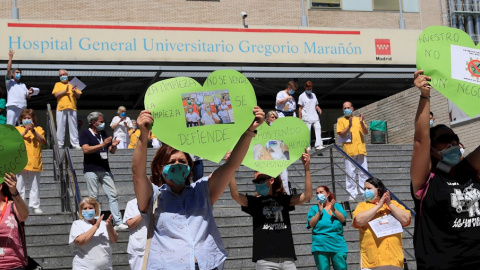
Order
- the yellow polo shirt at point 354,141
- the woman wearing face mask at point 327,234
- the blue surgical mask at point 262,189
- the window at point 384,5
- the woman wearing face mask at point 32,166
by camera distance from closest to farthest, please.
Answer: the blue surgical mask at point 262,189
the woman wearing face mask at point 327,234
the woman wearing face mask at point 32,166
the yellow polo shirt at point 354,141
the window at point 384,5

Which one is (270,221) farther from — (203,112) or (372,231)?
(203,112)

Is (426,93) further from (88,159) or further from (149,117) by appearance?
(88,159)

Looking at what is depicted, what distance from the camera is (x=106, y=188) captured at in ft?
35.4

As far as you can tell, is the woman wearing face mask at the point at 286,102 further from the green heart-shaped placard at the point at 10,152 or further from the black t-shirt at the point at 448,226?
the black t-shirt at the point at 448,226

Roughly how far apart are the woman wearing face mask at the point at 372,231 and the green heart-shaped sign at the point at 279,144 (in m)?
1.05

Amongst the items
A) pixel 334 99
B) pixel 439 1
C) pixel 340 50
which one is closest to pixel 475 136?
pixel 340 50

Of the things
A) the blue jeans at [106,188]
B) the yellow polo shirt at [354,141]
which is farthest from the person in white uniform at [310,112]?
the blue jeans at [106,188]

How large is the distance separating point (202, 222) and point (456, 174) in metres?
1.65

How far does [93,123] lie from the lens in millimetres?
11180

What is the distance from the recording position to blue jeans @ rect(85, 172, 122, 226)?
1073 centimetres

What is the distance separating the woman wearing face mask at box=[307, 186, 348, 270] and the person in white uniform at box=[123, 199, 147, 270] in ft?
7.04

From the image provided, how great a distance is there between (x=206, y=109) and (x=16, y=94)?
1147cm

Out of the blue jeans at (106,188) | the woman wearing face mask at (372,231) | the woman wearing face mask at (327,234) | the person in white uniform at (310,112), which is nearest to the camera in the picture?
the woman wearing face mask at (372,231)

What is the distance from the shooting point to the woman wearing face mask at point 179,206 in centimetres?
425
